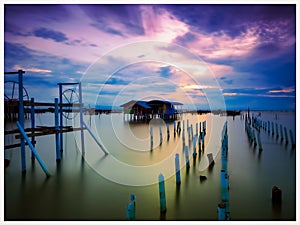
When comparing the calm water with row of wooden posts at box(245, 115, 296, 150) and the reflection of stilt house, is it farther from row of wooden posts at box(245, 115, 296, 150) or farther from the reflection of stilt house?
the reflection of stilt house

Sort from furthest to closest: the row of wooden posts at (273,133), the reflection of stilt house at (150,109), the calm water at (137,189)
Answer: the reflection of stilt house at (150,109)
the row of wooden posts at (273,133)
the calm water at (137,189)

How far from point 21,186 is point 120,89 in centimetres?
177

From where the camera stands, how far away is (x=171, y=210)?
2205 mm

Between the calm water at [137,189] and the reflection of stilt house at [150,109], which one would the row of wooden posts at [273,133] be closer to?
the calm water at [137,189]

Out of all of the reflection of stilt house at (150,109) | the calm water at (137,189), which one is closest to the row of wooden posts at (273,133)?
the calm water at (137,189)

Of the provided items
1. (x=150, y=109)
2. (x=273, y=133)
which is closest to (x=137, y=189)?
(x=273, y=133)

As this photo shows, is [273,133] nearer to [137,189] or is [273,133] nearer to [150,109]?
[137,189]

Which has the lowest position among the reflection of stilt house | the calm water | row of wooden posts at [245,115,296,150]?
the calm water

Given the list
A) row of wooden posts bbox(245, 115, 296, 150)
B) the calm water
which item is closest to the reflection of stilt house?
row of wooden posts bbox(245, 115, 296, 150)

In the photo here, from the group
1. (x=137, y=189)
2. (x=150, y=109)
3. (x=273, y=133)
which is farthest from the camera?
(x=150, y=109)

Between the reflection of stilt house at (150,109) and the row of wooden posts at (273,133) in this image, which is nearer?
the row of wooden posts at (273,133)

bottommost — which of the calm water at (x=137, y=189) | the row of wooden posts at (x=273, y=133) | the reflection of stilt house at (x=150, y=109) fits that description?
the calm water at (x=137, y=189)
